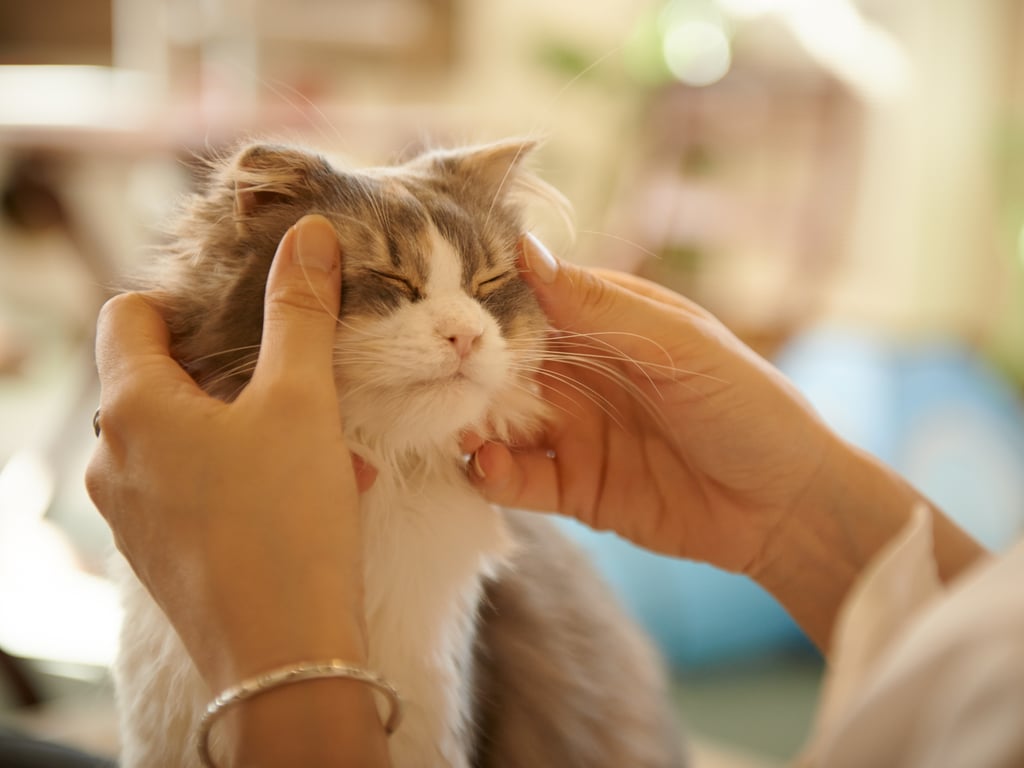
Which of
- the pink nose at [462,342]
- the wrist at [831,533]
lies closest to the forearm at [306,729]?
the pink nose at [462,342]

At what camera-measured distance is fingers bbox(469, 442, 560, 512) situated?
1.13m

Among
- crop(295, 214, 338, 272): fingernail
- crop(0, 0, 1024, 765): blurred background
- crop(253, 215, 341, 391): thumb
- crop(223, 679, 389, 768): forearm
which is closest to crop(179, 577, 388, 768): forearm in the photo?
crop(223, 679, 389, 768): forearm

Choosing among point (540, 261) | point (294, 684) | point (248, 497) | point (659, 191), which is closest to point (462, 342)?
point (540, 261)

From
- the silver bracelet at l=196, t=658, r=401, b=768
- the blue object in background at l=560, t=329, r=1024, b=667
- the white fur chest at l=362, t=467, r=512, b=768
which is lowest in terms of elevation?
the blue object in background at l=560, t=329, r=1024, b=667

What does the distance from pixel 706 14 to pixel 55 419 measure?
3.04 metres

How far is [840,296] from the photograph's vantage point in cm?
578

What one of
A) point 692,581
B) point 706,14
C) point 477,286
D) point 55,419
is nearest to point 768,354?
point 706,14

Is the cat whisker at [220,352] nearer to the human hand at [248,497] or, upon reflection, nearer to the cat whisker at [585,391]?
the human hand at [248,497]

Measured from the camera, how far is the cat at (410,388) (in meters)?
1.00

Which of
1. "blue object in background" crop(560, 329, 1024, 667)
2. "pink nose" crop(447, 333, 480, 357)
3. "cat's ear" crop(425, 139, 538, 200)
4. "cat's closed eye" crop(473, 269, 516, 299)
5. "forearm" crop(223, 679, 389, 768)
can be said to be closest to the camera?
"forearm" crop(223, 679, 389, 768)

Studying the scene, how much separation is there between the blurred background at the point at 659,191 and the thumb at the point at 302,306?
52cm

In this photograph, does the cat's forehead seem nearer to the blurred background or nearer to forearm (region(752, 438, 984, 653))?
the blurred background

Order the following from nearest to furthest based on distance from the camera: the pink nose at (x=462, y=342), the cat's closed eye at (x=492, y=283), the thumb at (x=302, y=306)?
the thumb at (x=302, y=306) < the pink nose at (x=462, y=342) < the cat's closed eye at (x=492, y=283)

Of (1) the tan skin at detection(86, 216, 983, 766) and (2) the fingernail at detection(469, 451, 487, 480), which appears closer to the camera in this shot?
(1) the tan skin at detection(86, 216, 983, 766)
